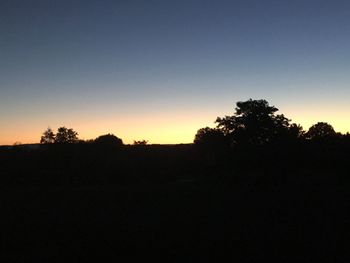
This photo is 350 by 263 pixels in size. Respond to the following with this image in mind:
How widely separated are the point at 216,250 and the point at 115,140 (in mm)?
100421

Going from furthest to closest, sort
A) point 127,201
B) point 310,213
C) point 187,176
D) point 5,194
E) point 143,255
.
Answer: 1. point 187,176
2. point 5,194
3. point 127,201
4. point 310,213
5. point 143,255

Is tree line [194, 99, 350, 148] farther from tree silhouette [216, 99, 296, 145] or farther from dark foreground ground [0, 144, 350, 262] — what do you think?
dark foreground ground [0, 144, 350, 262]

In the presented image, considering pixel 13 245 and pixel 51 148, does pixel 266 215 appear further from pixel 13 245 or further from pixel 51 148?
pixel 51 148

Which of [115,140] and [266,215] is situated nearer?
[266,215]

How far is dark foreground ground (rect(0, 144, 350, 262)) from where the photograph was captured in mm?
21000

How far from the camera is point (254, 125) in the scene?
190 feet

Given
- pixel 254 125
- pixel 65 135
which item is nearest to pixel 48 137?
pixel 65 135

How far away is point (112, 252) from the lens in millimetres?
21203

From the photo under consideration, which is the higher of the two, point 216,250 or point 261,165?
point 261,165

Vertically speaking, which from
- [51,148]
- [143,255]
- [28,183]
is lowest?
[143,255]

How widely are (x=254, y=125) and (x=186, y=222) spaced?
33149mm

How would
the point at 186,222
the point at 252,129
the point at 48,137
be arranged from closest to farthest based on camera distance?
the point at 186,222 < the point at 252,129 < the point at 48,137

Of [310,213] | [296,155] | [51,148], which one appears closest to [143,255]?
[310,213]

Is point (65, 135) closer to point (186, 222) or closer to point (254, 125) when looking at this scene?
point (254, 125)
